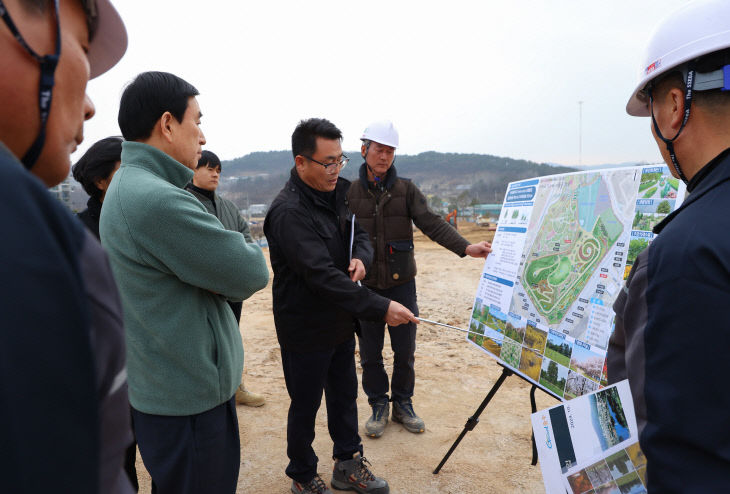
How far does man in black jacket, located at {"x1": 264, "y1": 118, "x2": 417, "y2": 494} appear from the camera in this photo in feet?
8.06

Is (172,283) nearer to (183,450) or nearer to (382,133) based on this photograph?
(183,450)

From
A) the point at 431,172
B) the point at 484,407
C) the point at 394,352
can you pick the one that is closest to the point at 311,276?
the point at 484,407

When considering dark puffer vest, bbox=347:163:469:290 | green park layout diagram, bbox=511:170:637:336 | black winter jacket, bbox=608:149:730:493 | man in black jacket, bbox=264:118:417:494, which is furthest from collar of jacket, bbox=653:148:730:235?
dark puffer vest, bbox=347:163:469:290

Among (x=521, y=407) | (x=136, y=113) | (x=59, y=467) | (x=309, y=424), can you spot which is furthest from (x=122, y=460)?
(x=521, y=407)

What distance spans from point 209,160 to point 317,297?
1776mm

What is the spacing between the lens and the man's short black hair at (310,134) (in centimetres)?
261

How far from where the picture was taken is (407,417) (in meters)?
3.56

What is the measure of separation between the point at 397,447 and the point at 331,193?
2000 mm

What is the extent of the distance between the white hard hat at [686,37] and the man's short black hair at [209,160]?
313 cm

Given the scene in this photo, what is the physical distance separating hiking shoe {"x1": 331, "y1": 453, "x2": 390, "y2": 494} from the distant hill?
135ft

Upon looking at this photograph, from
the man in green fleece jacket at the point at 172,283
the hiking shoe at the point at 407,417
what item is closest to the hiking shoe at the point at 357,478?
the hiking shoe at the point at 407,417

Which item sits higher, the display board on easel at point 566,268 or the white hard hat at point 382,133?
the white hard hat at point 382,133

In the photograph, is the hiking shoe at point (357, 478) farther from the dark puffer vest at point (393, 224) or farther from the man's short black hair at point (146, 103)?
the man's short black hair at point (146, 103)

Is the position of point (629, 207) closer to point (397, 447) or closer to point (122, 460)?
point (122, 460)
